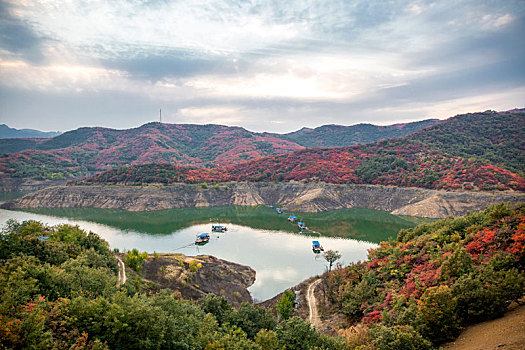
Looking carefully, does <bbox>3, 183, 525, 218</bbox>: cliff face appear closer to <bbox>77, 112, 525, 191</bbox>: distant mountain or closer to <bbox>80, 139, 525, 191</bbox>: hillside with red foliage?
<bbox>80, 139, 525, 191</bbox>: hillside with red foliage

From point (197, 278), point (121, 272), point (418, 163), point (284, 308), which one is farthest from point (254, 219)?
point (418, 163)

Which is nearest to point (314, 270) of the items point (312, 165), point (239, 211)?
point (239, 211)

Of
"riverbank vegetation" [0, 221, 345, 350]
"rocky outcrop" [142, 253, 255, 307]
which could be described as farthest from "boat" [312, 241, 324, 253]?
"riverbank vegetation" [0, 221, 345, 350]

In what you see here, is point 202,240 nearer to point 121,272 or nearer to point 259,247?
point 259,247

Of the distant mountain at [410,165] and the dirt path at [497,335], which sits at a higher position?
the distant mountain at [410,165]

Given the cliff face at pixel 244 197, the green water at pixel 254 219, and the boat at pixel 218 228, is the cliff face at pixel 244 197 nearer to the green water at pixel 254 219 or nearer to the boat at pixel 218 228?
the green water at pixel 254 219

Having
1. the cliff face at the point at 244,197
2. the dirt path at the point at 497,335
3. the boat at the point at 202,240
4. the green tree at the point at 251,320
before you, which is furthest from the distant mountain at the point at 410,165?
the green tree at the point at 251,320

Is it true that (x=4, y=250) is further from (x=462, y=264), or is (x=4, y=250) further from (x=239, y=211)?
(x=239, y=211)
